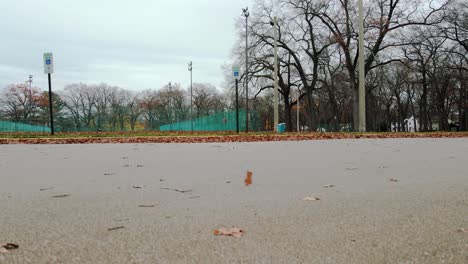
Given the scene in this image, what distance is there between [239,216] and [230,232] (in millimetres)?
410

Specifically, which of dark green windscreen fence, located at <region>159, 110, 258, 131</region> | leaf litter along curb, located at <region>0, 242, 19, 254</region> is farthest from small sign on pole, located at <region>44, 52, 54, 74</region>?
dark green windscreen fence, located at <region>159, 110, 258, 131</region>

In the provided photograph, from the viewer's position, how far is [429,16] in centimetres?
2652

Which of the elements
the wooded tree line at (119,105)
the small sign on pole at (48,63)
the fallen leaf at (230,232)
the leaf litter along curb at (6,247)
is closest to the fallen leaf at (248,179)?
the fallen leaf at (230,232)

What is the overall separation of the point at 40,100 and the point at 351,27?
175ft

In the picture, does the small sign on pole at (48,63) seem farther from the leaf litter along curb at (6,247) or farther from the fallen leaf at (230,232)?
the fallen leaf at (230,232)

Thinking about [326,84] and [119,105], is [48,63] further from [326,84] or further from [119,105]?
[119,105]

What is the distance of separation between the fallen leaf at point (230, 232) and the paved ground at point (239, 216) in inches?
2.1

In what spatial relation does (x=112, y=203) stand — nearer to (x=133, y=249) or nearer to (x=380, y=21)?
(x=133, y=249)

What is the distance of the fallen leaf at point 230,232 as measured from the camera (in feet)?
7.31

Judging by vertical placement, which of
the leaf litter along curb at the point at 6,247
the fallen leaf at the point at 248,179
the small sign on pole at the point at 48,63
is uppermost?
the small sign on pole at the point at 48,63

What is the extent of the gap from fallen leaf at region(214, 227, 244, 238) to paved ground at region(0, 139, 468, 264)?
5cm

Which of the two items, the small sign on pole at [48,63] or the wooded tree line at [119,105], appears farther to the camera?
the wooded tree line at [119,105]

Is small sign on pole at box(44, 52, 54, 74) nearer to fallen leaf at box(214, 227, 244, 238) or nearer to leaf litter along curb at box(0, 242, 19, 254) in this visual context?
leaf litter along curb at box(0, 242, 19, 254)

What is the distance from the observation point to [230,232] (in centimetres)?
227
